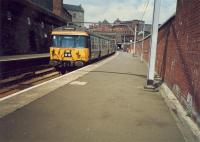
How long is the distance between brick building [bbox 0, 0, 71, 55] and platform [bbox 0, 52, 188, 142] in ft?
55.0

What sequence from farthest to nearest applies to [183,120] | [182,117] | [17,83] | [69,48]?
[69,48]
[17,83]
[182,117]
[183,120]

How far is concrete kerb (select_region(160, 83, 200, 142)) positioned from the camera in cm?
550

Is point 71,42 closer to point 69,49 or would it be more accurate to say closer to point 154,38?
point 69,49

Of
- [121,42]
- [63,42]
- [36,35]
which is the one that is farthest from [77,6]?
[63,42]

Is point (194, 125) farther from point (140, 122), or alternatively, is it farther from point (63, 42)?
point (63, 42)

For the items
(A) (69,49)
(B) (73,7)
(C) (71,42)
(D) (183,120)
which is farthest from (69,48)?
(B) (73,7)

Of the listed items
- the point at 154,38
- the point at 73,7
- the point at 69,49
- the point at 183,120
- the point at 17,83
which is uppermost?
the point at 73,7

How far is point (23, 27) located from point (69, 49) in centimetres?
1149

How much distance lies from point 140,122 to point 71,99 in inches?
113

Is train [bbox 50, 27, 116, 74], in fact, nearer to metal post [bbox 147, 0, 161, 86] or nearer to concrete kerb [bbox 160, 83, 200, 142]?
metal post [bbox 147, 0, 161, 86]

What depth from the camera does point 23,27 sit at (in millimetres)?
28891

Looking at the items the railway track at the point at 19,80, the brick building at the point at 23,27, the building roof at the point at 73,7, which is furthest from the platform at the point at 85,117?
the building roof at the point at 73,7

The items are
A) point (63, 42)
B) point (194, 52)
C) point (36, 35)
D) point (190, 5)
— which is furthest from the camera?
point (36, 35)

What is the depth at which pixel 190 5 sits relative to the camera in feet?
26.5
